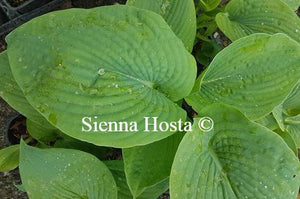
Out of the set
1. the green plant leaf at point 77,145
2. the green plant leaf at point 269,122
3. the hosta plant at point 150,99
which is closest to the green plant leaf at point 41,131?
the green plant leaf at point 77,145

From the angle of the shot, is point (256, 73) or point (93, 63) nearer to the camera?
point (93, 63)

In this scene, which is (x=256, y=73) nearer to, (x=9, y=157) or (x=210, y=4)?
(x=210, y=4)

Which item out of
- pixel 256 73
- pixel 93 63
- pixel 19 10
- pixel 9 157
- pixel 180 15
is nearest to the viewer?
pixel 93 63

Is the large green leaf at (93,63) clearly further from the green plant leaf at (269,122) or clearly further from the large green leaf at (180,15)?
the green plant leaf at (269,122)

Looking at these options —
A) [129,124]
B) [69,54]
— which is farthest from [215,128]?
[69,54]

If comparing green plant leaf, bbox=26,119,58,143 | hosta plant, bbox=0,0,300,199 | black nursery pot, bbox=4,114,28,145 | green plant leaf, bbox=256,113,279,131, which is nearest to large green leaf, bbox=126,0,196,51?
hosta plant, bbox=0,0,300,199

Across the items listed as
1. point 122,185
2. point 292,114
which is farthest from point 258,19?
point 122,185

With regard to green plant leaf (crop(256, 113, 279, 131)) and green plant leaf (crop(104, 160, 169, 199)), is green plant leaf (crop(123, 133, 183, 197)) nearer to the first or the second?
green plant leaf (crop(104, 160, 169, 199))
